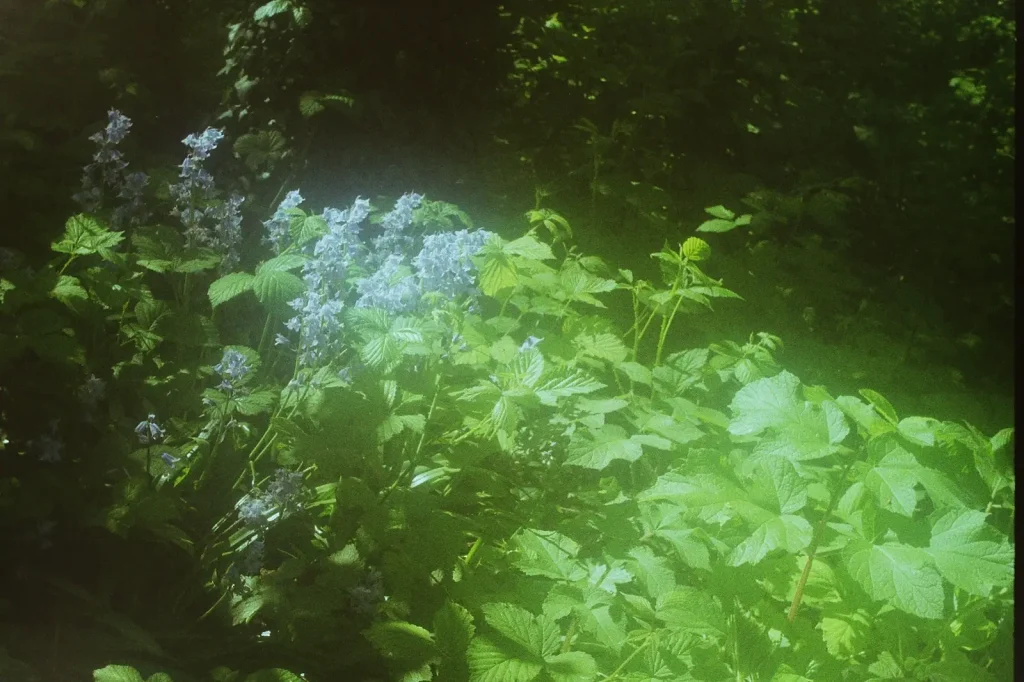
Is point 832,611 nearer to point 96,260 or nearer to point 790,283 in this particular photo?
point 790,283

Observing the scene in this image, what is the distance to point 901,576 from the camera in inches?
36.6

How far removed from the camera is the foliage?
3.28 feet

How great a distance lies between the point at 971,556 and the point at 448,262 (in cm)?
85

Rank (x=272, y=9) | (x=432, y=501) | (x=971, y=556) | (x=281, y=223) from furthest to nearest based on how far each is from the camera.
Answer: (x=272, y=9) < (x=281, y=223) < (x=432, y=501) < (x=971, y=556)

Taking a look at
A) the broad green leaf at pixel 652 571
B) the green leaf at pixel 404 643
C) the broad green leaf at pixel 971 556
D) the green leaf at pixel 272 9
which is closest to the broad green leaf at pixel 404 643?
the green leaf at pixel 404 643

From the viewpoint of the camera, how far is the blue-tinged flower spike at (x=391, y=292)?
1210mm

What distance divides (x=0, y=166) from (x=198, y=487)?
3.16ft

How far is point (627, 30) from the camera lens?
2.48 metres

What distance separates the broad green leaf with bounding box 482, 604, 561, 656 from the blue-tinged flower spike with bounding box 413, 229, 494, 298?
0.53 meters

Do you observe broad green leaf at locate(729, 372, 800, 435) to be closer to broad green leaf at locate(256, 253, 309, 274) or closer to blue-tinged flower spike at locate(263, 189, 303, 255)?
broad green leaf at locate(256, 253, 309, 274)

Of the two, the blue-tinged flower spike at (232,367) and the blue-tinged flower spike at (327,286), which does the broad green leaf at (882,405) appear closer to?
the blue-tinged flower spike at (327,286)

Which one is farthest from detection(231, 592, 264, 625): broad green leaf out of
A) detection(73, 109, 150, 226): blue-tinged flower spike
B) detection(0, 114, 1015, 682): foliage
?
detection(73, 109, 150, 226): blue-tinged flower spike

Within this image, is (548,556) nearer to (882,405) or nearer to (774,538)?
(774,538)

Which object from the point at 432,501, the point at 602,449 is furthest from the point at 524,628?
the point at 602,449
